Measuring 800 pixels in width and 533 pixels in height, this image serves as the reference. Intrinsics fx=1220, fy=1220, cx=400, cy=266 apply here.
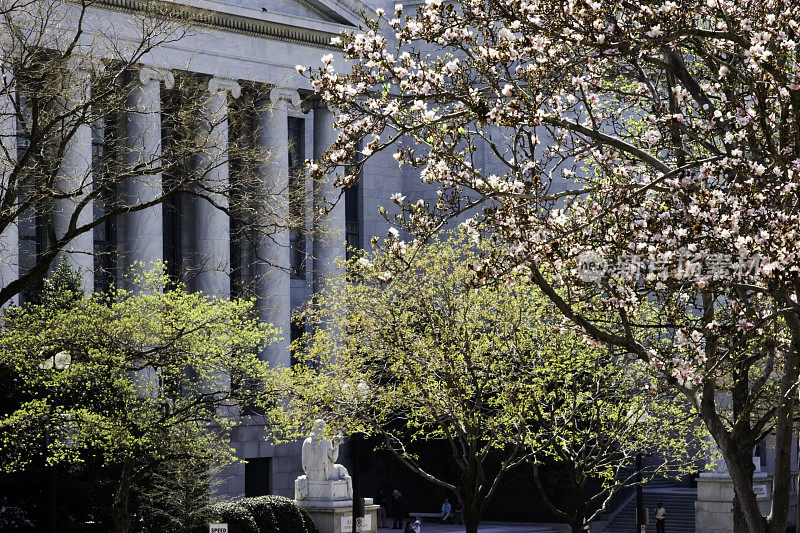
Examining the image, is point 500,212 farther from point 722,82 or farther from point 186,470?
point 186,470

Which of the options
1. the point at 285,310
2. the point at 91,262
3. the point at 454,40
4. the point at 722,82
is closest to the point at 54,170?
the point at 454,40

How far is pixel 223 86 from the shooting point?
5262cm

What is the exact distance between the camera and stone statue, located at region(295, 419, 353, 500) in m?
34.7

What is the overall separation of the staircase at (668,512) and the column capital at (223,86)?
2419 centimetres

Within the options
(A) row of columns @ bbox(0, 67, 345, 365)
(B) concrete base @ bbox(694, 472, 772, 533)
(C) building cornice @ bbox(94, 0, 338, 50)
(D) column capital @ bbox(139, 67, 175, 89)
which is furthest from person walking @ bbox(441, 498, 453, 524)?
(D) column capital @ bbox(139, 67, 175, 89)

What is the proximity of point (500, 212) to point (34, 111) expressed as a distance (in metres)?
8.94

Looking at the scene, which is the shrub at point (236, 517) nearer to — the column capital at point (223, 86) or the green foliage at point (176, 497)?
the green foliage at point (176, 497)

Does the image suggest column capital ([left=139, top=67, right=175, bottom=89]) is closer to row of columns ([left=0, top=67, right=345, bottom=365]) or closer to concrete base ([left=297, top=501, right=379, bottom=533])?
row of columns ([left=0, top=67, right=345, bottom=365])

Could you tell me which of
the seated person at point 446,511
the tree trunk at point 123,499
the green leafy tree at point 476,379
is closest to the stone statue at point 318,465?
the green leafy tree at point 476,379

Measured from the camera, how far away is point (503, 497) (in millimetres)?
54219

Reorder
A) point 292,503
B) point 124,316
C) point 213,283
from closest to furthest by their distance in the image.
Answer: point 124,316 < point 292,503 < point 213,283

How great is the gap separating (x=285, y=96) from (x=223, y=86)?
345 cm

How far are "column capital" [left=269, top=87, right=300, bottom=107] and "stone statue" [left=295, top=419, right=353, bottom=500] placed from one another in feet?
72.6

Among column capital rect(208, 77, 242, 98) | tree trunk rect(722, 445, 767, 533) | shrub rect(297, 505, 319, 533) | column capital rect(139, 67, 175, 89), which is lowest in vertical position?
shrub rect(297, 505, 319, 533)
